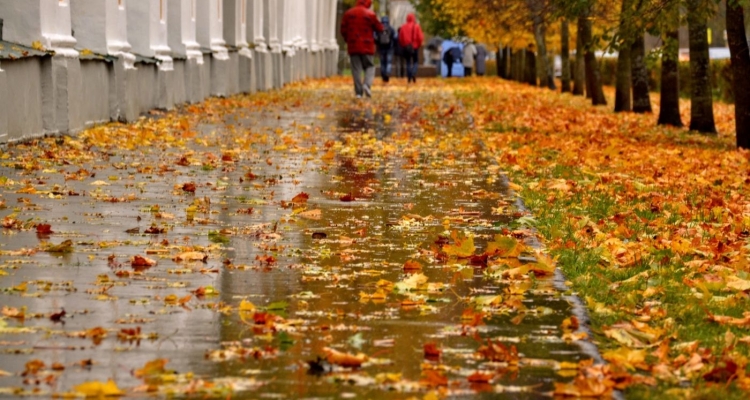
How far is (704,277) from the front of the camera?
7504 millimetres

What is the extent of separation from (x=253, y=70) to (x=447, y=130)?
52.4 ft

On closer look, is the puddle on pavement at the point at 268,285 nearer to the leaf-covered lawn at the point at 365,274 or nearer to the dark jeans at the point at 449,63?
the leaf-covered lawn at the point at 365,274

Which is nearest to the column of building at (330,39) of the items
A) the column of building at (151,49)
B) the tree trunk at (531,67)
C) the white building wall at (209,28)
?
the tree trunk at (531,67)

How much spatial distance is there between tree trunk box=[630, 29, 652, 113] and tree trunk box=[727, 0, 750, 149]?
7.86 meters

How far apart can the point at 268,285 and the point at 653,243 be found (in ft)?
8.88

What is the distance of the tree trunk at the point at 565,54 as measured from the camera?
40250 mm

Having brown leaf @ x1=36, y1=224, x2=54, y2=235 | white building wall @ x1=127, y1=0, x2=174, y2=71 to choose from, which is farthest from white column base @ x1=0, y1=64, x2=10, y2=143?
white building wall @ x1=127, y1=0, x2=174, y2=71

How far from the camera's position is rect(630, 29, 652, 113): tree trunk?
2673 cm

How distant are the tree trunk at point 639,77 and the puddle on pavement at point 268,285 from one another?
14202 millimetres

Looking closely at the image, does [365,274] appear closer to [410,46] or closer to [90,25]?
[90,25]

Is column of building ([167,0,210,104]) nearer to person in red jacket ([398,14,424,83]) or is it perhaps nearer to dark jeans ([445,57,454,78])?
person in red jacket ([398,14,424,83])

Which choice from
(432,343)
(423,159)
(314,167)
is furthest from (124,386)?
(423,159)

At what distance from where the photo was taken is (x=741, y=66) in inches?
731

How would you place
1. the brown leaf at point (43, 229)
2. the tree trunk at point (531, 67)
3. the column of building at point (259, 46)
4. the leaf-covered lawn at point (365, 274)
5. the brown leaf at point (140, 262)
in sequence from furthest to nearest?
the tree trunk at point (531, 67) → the column of building at point (259, 46) → the brown leaf at point (43, 229) → the brown leaf at point (140, 262) → the leaf-covered lawn at point (365, 274)
